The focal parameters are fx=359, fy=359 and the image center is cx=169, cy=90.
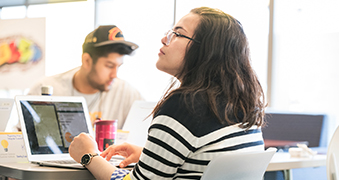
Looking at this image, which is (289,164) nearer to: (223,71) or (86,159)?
(223,71)

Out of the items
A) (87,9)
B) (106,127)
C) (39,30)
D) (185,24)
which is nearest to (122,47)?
(87,9)

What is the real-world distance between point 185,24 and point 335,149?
864 mm

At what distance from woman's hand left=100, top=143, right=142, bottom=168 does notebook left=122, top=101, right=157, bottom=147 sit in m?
0.43

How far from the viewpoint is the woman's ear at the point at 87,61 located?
3773 mm

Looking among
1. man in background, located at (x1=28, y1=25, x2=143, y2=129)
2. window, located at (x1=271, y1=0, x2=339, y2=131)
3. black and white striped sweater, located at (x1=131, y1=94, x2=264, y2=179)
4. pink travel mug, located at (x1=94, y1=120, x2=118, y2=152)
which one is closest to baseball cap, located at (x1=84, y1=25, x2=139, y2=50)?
man in background, located at (x1=28, y1=25, x2=143, y2=129)

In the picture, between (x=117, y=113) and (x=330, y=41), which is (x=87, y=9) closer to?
(x=117, y=113)

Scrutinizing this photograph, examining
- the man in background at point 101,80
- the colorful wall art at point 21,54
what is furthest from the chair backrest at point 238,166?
the colorful wall art at point 21,54

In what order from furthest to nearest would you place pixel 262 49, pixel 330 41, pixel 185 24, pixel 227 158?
pixel 262 49 < pixel 330 41 < pixel 185 24 < pixel 227 158

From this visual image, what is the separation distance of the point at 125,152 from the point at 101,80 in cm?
249

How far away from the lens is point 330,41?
347cm

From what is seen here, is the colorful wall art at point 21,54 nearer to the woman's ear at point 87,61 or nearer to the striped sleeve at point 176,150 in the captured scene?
the woman's ear at point 87,61

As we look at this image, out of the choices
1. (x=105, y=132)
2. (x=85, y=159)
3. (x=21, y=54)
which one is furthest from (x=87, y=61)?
(x=85, y=159)

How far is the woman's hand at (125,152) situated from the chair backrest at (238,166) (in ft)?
1.35

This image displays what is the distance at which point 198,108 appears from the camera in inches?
38.9
